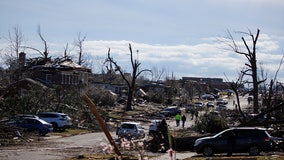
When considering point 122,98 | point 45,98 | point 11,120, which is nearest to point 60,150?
point 11,120

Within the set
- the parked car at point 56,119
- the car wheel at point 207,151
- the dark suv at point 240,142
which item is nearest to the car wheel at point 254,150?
the dark suv at point 240,142

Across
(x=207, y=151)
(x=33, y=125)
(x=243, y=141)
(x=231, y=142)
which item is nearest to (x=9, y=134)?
(x=33, y=125)

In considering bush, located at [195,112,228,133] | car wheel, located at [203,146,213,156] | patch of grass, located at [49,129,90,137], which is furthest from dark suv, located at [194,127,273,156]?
patch of grass, located at [49,129,90,137]

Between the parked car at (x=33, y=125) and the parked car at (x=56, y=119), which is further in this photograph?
the parked car at (x=56, y=119)

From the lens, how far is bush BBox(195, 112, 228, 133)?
140 feet

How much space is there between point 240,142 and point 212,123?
50.8 feet

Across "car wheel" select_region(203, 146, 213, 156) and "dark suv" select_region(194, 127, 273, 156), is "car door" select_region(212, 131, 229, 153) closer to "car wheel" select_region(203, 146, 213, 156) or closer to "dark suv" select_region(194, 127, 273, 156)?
"dark suv" select_region(194, 127, 273, 156)

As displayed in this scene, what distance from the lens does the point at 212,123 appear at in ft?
142

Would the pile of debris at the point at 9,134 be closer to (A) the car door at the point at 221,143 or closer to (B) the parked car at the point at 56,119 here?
(B) the parked car at the point at 56,119

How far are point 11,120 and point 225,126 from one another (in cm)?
1712

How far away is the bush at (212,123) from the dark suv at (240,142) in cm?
1420

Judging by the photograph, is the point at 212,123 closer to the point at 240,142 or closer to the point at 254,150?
the point at 240,142

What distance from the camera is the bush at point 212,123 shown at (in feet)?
140

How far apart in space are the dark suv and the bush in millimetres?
14198
